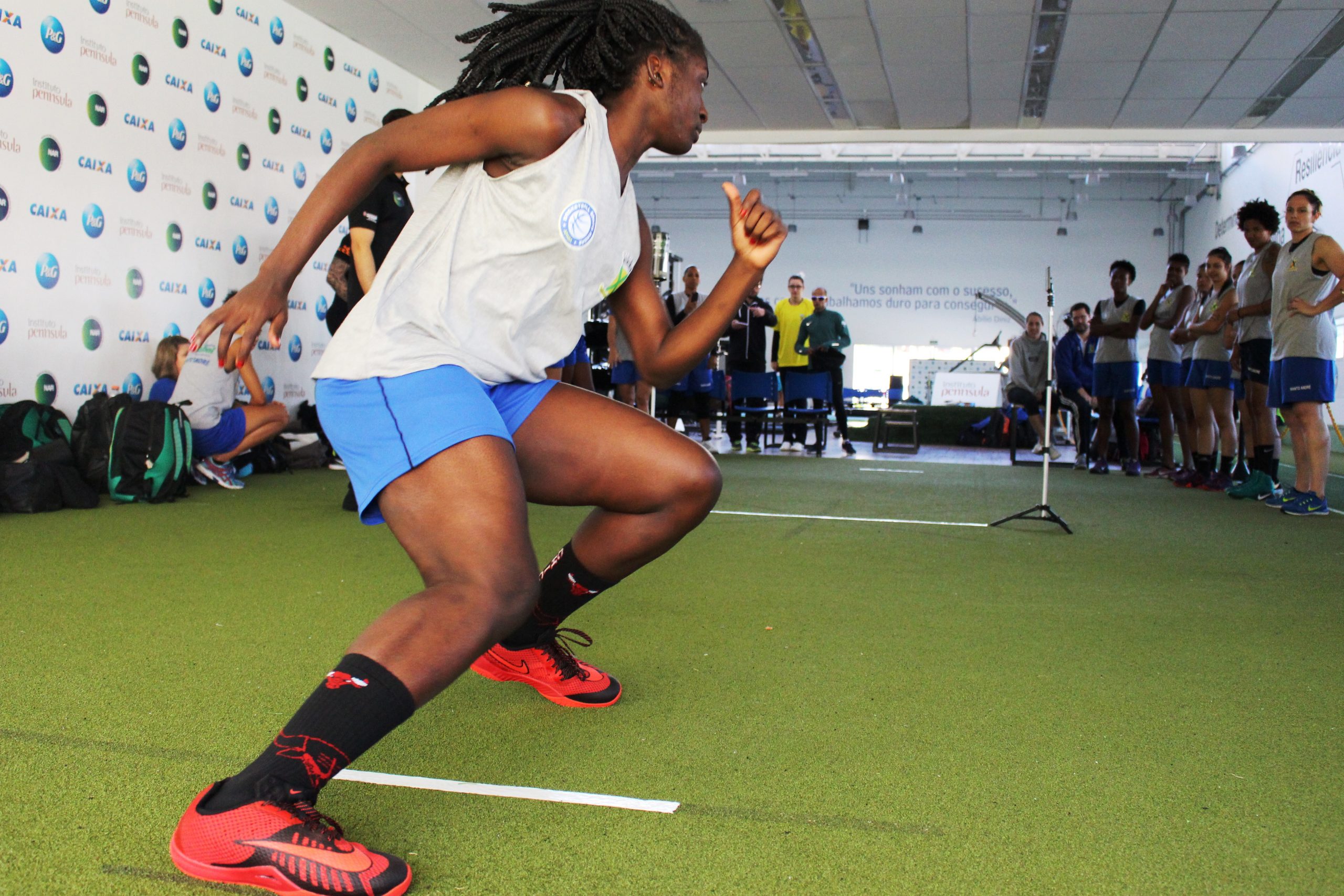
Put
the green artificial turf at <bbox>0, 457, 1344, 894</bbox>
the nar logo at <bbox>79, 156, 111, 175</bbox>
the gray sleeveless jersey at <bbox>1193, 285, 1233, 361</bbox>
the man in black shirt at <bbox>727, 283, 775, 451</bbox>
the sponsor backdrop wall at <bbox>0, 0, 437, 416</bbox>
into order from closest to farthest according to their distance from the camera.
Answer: the green artificial turf at <bbox>0, 457, 1344, 894</bbox>
the sponsor backdrop wall at <bbox>0, 0, 437, 416</bbox>
the nar logo at <bbox>79, 156, 111, 175</bbox>
the gray sleeveless jersey at <bbox>1193, 285, 1233, 361</bbox>
the man in black shirt at <bbox>727, 283, 775, 451</bbox>

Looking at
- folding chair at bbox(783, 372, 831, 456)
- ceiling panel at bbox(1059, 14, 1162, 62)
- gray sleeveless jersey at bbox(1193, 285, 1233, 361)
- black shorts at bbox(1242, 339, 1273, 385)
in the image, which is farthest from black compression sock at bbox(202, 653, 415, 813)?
folding chair at bbox(783, 372, 831, 456)

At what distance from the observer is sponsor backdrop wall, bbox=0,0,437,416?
470cm

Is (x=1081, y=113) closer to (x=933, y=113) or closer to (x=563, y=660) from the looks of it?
(x=933, y=113)

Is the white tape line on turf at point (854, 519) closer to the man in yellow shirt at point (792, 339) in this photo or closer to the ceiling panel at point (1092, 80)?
the man in yellow shirt at point (792, 339)

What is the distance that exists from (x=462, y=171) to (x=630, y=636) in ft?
3.69

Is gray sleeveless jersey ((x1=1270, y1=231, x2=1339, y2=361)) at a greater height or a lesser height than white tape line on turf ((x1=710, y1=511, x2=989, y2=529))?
greater

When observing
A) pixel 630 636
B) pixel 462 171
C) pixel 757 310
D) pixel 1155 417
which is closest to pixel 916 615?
pixel 630 636

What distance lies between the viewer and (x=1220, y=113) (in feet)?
29.8

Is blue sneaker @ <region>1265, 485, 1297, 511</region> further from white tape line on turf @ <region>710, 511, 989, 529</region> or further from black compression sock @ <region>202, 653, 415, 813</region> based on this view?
black compression sock @ <region>202, 653, 415, 813</region>

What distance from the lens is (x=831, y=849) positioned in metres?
1.17

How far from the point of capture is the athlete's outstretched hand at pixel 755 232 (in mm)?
1469

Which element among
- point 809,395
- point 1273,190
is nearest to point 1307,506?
point 809,395

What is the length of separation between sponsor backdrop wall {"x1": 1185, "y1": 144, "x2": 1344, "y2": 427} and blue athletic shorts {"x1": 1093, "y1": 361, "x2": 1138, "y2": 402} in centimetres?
208

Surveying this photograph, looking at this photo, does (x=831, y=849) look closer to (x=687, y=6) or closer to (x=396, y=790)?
(x=396, y=790)
